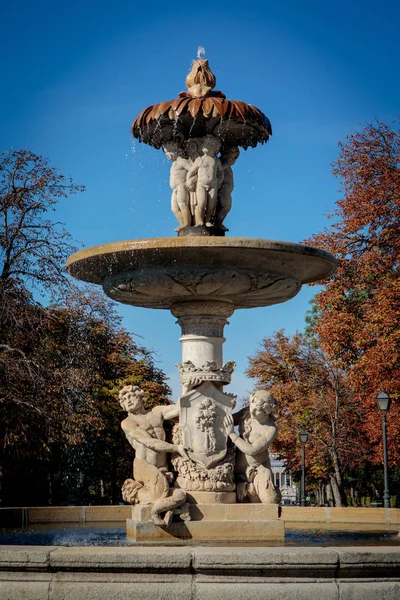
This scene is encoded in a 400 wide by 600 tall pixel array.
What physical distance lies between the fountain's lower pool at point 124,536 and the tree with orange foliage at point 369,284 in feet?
37.3

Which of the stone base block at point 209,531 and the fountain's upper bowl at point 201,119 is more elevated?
the fountain's upper bowl at point 201,119

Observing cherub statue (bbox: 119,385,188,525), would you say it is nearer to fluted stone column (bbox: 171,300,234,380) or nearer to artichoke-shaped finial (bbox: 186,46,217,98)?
fluted stone column (bbox: 171,300,234,380)

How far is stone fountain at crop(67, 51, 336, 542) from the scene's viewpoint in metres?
9.62

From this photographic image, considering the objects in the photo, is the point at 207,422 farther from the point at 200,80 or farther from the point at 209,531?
the point at 200,80

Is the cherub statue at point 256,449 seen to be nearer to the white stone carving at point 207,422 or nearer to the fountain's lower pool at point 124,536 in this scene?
the white stone carving at point 207,422

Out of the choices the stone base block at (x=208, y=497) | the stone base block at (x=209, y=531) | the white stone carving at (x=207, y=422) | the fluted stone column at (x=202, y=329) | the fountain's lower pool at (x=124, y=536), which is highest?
the fluted stone column at (x=202, y=329)

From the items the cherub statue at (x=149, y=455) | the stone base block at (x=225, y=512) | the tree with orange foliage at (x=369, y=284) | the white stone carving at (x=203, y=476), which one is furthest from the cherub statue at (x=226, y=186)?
the tree with orange foliage at (x=369, y=284)

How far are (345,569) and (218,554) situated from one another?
2.97ft

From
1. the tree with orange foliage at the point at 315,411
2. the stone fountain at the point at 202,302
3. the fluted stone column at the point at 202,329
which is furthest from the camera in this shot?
the tree with orange foliage at the point at 315,411

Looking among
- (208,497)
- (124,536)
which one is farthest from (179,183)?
(124,536)

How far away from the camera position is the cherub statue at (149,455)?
32.3 ft

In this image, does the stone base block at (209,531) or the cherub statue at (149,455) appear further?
the cherub statue at (149,455)

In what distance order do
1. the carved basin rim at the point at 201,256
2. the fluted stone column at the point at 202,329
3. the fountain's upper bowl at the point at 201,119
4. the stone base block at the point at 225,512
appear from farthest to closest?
the fountain's upper bowl at the point at 201,119
the fluted stone column at the point at 202,329
the stone base block at the point at 225,512
the carved basin rim at the point at 201,256

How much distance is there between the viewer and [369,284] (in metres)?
25.5
